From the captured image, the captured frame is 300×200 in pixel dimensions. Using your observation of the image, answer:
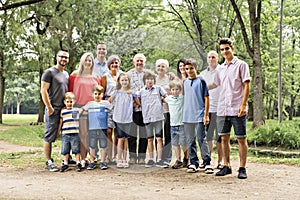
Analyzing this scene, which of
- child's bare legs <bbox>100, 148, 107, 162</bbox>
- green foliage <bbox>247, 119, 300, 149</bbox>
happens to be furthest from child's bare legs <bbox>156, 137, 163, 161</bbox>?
green foliage <bbox>247, 119, 300, 149</bbox>

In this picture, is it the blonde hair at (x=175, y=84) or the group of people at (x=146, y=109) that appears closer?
the group of people at (x=146, y=109)

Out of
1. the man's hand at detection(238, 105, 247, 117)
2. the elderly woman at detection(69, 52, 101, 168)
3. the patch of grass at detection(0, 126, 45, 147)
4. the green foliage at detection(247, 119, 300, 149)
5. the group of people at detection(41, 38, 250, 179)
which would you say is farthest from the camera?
the patch of grass at detection(0, 126, 45, 147)

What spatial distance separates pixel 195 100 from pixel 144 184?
1.60 meters

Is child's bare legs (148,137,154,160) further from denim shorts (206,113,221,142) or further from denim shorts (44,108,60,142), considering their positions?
denim shorts (44,108,60,142)

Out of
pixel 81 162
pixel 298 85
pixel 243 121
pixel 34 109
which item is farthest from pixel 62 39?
pixel 34 109

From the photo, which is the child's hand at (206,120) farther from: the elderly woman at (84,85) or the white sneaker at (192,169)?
the elderly woman at (84,85)

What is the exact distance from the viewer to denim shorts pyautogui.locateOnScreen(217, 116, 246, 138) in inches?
238

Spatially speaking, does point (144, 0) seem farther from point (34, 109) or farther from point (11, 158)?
point (34, 109)

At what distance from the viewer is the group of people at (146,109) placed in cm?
620

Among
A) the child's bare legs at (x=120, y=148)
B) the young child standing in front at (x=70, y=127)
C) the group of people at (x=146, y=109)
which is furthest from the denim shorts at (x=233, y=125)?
the young child standing in front at (x=70, y=127)

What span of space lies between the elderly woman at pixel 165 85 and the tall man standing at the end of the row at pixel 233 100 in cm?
86

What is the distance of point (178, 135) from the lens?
6.71 meters

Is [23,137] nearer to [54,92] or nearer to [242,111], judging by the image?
[54,92]

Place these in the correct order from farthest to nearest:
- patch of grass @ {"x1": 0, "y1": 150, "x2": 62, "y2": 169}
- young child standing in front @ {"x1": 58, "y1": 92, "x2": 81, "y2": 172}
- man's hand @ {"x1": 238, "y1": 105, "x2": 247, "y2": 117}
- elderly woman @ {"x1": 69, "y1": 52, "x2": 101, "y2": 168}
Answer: patch of grass @ {"x1": 0, "y1": 150, "x2": 62, "y2": 169}
young child standing in front @ {"x1": 58, "y1": 92, "x2": 81, "y2": 172}
elderly woman @ {"x1": 69, "y1": 52, "x2": 101, "y2": 168}
man's hand @ {"x1": 238, "y1": 105, "x2": 247, "y2": 117}
